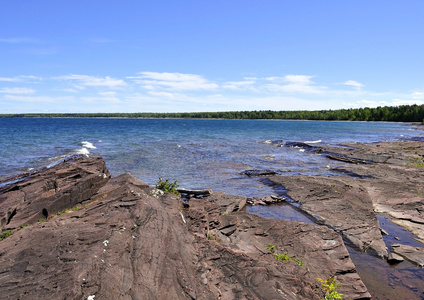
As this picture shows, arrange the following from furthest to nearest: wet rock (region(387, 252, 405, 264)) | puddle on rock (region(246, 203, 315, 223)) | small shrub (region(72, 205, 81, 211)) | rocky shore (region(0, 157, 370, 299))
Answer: puddle on rock (region(246, 203, 315, 223)), small shrub (region(72, 205, 81, 211)), wet rock (region(387, 252, 405, 264)), rocky shore (region(0, 157, 370, 299))

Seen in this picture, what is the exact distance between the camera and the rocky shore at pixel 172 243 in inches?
262

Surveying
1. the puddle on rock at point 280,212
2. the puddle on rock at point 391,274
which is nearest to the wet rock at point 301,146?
the puddle on rock at point 280,212

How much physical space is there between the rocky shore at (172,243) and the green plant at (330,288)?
0.52 ft

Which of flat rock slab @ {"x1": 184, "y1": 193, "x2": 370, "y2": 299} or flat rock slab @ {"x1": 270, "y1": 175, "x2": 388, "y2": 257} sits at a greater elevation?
flat rock slab @ {"x1": 184, "y1": 193, "x2": 370, "y2": 299}

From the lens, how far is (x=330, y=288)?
8.55 metres

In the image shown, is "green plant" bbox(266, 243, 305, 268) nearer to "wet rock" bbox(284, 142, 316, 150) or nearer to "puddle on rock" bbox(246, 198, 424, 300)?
"puddle on rock" bbox(246, 198, 424, 300)

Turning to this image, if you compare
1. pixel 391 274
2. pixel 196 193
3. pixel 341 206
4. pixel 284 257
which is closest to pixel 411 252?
pixel 391 274

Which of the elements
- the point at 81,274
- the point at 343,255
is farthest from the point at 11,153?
the point at 343,255

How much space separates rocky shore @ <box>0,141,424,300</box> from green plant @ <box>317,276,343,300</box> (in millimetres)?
160

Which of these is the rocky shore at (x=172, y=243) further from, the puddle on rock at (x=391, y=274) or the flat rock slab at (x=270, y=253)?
the puddle on rock at (x=391, y=274)

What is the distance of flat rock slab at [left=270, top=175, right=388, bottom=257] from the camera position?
43.5 feet

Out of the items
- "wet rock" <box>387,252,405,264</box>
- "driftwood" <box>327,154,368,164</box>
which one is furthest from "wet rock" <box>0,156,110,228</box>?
"driftwood" <box>327,154,368,164</box>

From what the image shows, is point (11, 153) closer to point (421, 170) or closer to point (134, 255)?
point (134, 255)

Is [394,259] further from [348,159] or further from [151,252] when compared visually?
[348,159]
